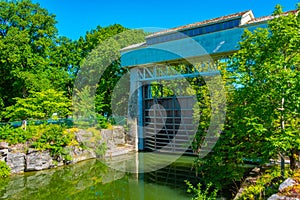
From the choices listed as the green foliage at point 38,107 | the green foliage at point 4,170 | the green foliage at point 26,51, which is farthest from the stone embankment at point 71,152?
the green foliage at point 26,51

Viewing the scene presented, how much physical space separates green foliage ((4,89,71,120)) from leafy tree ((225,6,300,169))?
1121 cm

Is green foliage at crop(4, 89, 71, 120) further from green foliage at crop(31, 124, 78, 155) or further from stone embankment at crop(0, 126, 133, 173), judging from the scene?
stone embankment at crop(0, 126, 133, 173)

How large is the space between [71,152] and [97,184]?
3.57 m

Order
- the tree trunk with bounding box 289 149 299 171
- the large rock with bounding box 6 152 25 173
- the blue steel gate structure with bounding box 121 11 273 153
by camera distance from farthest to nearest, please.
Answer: the blue steel gate structure with bounding box 121 11 273 153, the large rock with bounding box 6 152 25 173, the tree trunk with bounding box 289 149 299 171

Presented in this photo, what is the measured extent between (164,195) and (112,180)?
2606mm

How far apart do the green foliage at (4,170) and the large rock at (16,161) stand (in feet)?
0.59

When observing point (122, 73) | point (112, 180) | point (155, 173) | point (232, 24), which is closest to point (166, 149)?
point (155, 173)

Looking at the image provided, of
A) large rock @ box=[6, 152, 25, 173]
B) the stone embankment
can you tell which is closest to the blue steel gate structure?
the stone embankment

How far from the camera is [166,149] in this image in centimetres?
1417

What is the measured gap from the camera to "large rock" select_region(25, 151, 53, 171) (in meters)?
11.0

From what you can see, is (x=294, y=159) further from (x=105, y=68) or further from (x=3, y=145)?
(x=105, y=68)

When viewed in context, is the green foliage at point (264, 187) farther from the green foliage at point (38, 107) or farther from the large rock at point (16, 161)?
the green foliage at point (38, 107)

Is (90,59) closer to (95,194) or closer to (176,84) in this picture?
(176,84)

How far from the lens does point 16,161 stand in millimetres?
10742
